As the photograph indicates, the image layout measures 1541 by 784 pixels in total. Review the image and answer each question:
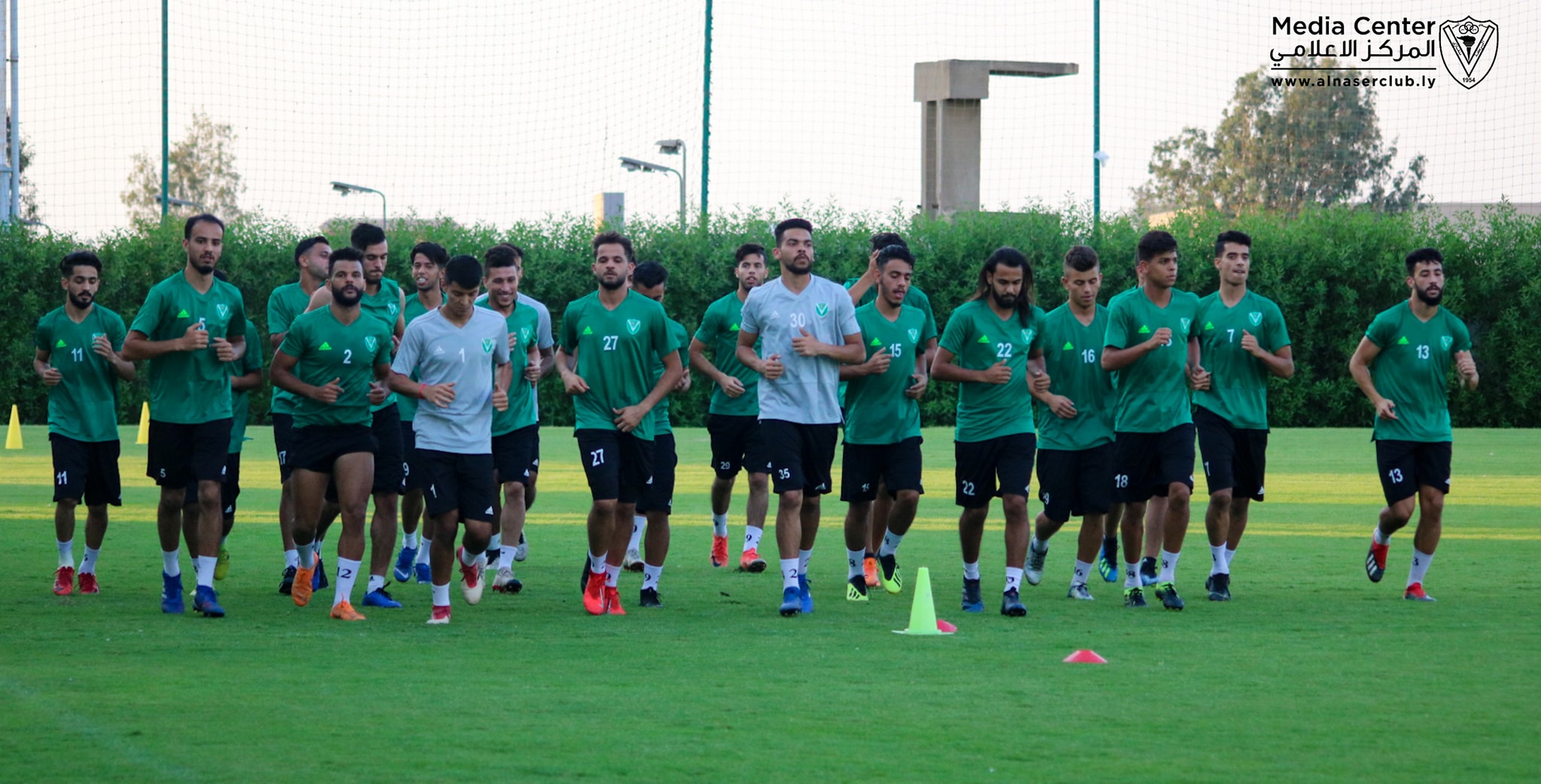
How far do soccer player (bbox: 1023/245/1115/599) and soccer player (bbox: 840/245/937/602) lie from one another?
76 centimetres

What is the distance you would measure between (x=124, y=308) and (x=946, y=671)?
25.5 metres

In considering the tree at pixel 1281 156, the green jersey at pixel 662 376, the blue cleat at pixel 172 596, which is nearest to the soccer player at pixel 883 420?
the green jersey at pixel 662 376

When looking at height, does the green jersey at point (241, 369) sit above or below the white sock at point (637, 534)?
above

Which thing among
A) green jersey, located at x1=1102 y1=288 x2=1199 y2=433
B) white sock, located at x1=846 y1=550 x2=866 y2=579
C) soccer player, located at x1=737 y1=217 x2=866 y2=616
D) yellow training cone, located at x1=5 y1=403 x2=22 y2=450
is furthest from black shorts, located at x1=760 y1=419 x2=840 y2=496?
yellow training cone, located at x1=5 y1=403 x2=22 y2=450

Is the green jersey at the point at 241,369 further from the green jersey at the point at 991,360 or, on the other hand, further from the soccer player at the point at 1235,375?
the soccer player at the point at 1235,375

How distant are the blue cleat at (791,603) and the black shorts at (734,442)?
9.78ft

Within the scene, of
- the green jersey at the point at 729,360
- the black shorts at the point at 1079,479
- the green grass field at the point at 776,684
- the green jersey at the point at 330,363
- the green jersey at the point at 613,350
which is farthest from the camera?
the green jersey at the point at 729,360

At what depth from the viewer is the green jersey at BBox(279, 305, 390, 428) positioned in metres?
9.10

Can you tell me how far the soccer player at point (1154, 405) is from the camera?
31.5 feet

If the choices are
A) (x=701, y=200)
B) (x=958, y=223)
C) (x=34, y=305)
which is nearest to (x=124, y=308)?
(x=34, y=305)

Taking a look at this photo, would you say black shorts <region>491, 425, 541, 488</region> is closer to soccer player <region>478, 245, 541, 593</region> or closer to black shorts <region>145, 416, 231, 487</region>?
soccer player <region>478, 245, 541, 593</region>

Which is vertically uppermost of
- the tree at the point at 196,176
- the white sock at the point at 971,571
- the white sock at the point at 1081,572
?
the tree at the point at 196,176

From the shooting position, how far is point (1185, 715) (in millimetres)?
6141

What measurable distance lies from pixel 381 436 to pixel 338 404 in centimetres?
117
